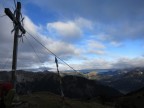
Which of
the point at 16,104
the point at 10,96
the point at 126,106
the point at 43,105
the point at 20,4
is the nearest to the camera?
the point at 10,96

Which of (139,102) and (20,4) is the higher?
(20,4)

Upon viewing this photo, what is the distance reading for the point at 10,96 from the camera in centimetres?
2233

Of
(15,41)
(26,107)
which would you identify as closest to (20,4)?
(15,41)

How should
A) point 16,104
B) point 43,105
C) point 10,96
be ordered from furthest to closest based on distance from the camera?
1. point 43,105
2. point 16,104
3. point 10,96

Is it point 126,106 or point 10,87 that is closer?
point 10,87

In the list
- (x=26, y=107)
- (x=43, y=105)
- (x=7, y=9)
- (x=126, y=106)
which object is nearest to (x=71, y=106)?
(x=43, y=105)

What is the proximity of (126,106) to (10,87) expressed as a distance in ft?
127

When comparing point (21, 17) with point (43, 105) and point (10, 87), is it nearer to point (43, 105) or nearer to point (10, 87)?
point (10, 87)

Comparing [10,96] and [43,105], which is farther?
[43,105]

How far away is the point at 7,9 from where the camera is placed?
2361 centimetres

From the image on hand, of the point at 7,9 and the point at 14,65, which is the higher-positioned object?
the point at 7,9

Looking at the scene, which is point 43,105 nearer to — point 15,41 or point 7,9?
point 15,41

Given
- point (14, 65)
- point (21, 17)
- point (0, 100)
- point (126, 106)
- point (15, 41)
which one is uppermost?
point (21, 17)

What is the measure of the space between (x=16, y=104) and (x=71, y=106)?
1081 centimetres
